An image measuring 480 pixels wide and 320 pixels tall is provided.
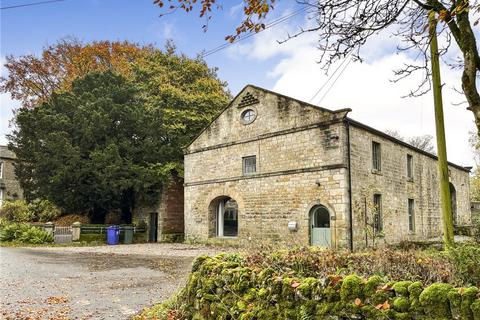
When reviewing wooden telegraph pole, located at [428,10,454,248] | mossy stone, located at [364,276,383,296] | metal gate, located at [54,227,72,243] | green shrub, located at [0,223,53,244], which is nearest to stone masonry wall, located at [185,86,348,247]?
metal gate, located at [54,227,72,243]

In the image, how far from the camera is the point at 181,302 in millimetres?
6750

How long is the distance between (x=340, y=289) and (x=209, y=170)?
1817 centimetres

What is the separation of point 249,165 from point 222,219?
3.86 metres

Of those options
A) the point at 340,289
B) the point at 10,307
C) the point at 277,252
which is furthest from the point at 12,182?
the point at 340,289

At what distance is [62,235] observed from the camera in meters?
22.1

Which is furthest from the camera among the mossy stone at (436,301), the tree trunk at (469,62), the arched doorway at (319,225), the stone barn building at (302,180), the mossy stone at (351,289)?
the arched doorway at (319,225)

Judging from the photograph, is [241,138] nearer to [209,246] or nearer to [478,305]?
[209,246]

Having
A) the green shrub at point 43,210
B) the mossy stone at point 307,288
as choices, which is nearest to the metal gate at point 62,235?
the green shrub at point 43,210

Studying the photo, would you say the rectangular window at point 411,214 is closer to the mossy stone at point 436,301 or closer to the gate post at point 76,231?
the gate post at point 76,231

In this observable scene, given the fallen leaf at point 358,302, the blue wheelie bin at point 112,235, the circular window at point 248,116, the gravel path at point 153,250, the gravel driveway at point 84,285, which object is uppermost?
the circular window at point 248,116

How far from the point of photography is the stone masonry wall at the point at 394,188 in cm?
1694

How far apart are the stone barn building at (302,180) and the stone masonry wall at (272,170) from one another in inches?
1.8

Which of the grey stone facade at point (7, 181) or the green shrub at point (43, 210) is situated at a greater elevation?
the grey stone facade at point (7, 181)

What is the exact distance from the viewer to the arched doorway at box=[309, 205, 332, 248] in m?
16.9
